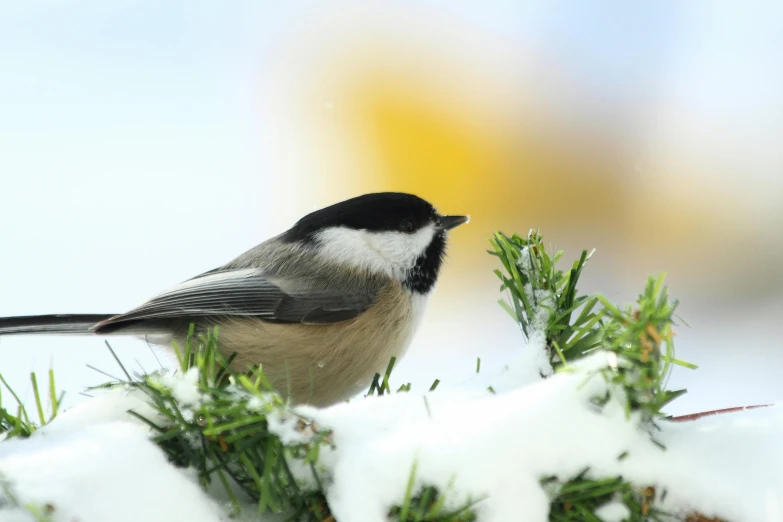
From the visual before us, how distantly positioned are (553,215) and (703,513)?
1691 millimetres

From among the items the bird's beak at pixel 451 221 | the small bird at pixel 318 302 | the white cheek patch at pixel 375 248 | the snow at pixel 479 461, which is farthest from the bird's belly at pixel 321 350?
the snow at pixel 479 461

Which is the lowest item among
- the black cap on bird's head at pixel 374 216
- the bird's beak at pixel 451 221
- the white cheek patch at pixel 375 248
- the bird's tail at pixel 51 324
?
the bird's tail at pixel 51 324

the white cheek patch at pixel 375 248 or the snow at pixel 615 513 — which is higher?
the white cheek patch at pixel 375 248

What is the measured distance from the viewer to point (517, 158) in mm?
2178

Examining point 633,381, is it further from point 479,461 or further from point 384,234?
point 384,234

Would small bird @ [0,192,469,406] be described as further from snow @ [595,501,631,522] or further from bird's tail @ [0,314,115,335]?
snow @ [595,501,631,522]

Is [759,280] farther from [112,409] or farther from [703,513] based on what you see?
[112,409]

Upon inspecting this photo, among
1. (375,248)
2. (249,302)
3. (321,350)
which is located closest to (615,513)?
(321,350)

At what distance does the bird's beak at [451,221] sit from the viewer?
1.45 m

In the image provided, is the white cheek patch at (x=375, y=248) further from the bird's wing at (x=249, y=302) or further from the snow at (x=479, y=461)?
the snow at (x=479, y=461)

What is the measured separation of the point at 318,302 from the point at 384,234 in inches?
9.6

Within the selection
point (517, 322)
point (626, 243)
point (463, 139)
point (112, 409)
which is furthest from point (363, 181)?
point (112, 409)

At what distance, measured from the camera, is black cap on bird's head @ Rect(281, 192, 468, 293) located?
135 cm

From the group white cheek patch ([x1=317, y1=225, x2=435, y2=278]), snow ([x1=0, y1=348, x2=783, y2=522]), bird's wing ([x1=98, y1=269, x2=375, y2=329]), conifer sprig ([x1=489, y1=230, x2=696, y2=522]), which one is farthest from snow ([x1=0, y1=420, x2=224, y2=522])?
white cheek patch ([x1=317, y1=225, x2=435, y2=278])
